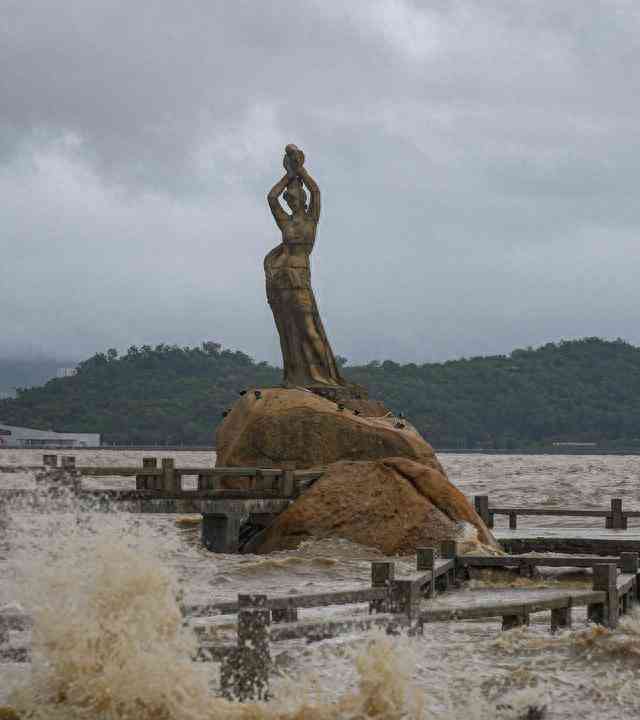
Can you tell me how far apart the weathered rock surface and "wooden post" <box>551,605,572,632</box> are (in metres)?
10.0

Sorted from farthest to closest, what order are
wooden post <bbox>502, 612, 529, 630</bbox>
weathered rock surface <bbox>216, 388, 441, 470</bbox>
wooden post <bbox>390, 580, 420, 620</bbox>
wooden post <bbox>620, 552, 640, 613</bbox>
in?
weathered rock surface <bbox>216, 388, 441, 470</bbox>, wooden post <bbox>620, 552, 640, 613</bbox>, wooden post <bbox>502, 612, 529, 630</bbox>, wooden post <bbox>390, 580, 420, 620</bbox>

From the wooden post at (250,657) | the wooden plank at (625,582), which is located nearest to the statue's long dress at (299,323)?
the wooden plank at (625,582)

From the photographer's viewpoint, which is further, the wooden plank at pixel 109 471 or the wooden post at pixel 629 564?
the wooden plank at pixel 109 471

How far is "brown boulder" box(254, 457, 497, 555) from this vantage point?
70.2 feet

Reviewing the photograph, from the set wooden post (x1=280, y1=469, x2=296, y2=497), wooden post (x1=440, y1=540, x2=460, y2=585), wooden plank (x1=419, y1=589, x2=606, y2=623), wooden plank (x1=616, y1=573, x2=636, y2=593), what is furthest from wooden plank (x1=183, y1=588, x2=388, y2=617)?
wooden post (x1=280, y1=469, x2=296, y2=497)

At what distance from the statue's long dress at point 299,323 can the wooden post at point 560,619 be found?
1275cm

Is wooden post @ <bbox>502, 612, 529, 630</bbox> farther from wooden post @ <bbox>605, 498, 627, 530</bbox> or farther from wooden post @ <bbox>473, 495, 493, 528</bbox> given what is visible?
wooden post @ <bbox>605, 498, 627, 530</bbox>

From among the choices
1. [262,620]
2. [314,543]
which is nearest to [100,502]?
[314,543]

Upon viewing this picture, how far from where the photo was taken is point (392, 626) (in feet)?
39.6

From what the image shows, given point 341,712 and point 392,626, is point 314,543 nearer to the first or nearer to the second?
point 392,626

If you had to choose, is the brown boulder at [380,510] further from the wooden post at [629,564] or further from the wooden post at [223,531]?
the wooden post at [629,564]

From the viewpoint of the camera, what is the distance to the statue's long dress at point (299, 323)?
2670 centimetres

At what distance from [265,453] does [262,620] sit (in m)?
14.5

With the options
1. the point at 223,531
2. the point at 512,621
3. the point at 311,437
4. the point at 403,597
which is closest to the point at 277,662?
the point at 403,597
